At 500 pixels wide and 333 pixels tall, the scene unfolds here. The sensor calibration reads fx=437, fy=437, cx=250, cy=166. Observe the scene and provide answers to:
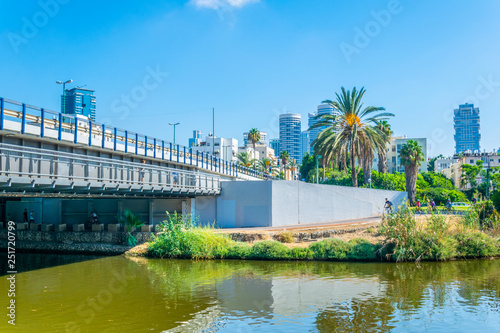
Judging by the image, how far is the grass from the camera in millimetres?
22547

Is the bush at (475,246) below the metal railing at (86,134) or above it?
below

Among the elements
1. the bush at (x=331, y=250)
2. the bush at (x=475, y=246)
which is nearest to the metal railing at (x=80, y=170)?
the bush at (x=331, y=250)

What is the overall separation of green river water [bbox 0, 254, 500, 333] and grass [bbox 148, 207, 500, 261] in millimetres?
809

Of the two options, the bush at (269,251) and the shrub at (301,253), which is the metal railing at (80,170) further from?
the shrub at (301,253)

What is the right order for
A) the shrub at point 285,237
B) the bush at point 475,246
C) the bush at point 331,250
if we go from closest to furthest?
the bush at point 475,246 → the bush at point 331,250 → the shrub at point 285,237

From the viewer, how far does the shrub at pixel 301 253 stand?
24.1 m

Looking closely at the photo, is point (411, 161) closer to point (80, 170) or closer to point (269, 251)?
point (269, 251)

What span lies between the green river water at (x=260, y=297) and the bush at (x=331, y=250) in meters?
0.63

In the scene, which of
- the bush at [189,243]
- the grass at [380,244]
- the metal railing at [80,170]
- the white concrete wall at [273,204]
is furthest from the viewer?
the white concrete wall at [273,204]

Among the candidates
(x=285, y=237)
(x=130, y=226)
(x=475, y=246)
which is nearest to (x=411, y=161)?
(x=475, y=246)

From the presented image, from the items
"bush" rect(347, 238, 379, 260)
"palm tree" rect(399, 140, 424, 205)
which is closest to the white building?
"palm tree" rect(399, 140, 424, 205)

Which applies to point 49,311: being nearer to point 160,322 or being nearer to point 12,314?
point 12,314

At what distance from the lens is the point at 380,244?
23219 mm

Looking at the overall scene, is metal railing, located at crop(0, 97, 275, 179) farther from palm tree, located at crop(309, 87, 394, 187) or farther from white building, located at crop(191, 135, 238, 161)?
white building, located at crop(191, 135, 238, 161)
